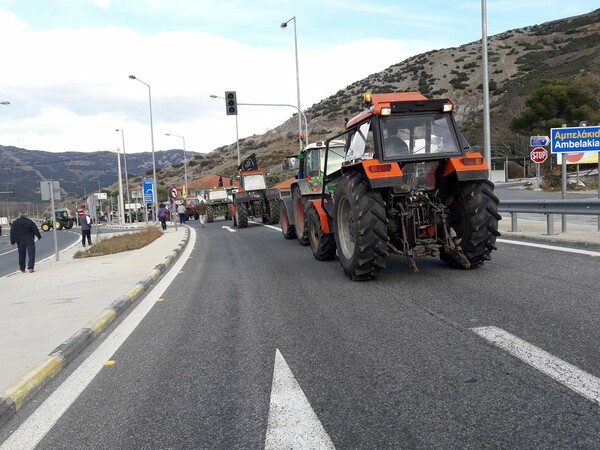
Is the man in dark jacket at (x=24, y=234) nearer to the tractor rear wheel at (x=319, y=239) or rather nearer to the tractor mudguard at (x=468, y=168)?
the tractor rear wheel at (x=319, y=239)

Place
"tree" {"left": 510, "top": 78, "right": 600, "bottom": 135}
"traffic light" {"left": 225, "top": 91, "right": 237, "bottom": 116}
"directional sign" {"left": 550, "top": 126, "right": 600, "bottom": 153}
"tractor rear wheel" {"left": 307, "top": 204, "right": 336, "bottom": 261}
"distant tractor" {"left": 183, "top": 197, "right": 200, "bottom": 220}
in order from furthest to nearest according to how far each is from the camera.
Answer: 1. "distant tractor" {"left": 183, "top": 197, "right": 200, "bottom": 220}
2. "tree" {"left": 510, "top": 78, "right": 600, "bottom": 135}
3. "traffic light" {"left": 225, "top": 91, "right": 237, "bottom": 116}
4. "directional sign" {"left": 550, "top": 126, "right": 600, "bottom": 153}
5. "tractor rear wheel" {"left": 307, "top": 204, "right": 336, "bottom": 261}

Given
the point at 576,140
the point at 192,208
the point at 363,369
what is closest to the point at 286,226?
the point at 576,140

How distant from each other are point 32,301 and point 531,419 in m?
8.00

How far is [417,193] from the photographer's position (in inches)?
310

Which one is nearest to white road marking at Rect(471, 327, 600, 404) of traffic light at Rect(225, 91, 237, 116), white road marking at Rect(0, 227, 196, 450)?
white road marking at Rect(0, 227, 196, 450)

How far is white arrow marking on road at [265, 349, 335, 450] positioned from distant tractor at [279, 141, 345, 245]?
8.06 meters

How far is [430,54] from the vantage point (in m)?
107

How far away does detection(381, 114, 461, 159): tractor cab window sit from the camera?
7936 millimetres

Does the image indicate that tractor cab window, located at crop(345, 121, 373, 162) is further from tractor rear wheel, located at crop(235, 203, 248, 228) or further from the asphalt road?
tractor rear wheel, located at crop(235, 203, 248, 228)

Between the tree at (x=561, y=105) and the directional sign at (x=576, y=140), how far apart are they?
27.2m

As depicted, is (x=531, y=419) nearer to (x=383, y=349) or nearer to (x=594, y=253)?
(x=383, y=349)

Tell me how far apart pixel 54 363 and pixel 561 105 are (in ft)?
140

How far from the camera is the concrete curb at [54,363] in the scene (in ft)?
13.2

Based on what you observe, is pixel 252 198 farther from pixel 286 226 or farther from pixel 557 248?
pixel 557 248
